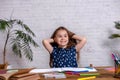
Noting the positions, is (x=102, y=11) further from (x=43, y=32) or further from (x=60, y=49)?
(x=60, y=49)

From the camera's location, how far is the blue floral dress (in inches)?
93.3

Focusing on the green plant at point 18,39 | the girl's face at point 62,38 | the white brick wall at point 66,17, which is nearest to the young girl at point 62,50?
the girl's face at point 62,38

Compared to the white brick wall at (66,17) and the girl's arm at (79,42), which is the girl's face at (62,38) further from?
the white brick wall at (66,17)

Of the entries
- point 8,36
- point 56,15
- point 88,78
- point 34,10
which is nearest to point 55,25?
point 56,15

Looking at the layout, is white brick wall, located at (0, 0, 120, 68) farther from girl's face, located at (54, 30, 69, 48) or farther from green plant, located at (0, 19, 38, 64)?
girl's face, located at (54, 30, 69, 48)

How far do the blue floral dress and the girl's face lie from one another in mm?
64

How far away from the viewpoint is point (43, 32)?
3.41 meters

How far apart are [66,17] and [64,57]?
1.15m

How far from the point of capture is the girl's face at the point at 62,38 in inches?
93.9

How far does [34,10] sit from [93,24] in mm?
949

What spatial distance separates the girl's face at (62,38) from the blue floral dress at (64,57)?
0.21ft

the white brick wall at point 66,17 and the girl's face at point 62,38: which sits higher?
the white brick wall at point 66,17

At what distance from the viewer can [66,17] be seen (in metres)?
3.40

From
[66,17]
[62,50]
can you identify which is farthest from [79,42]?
[66,17]
